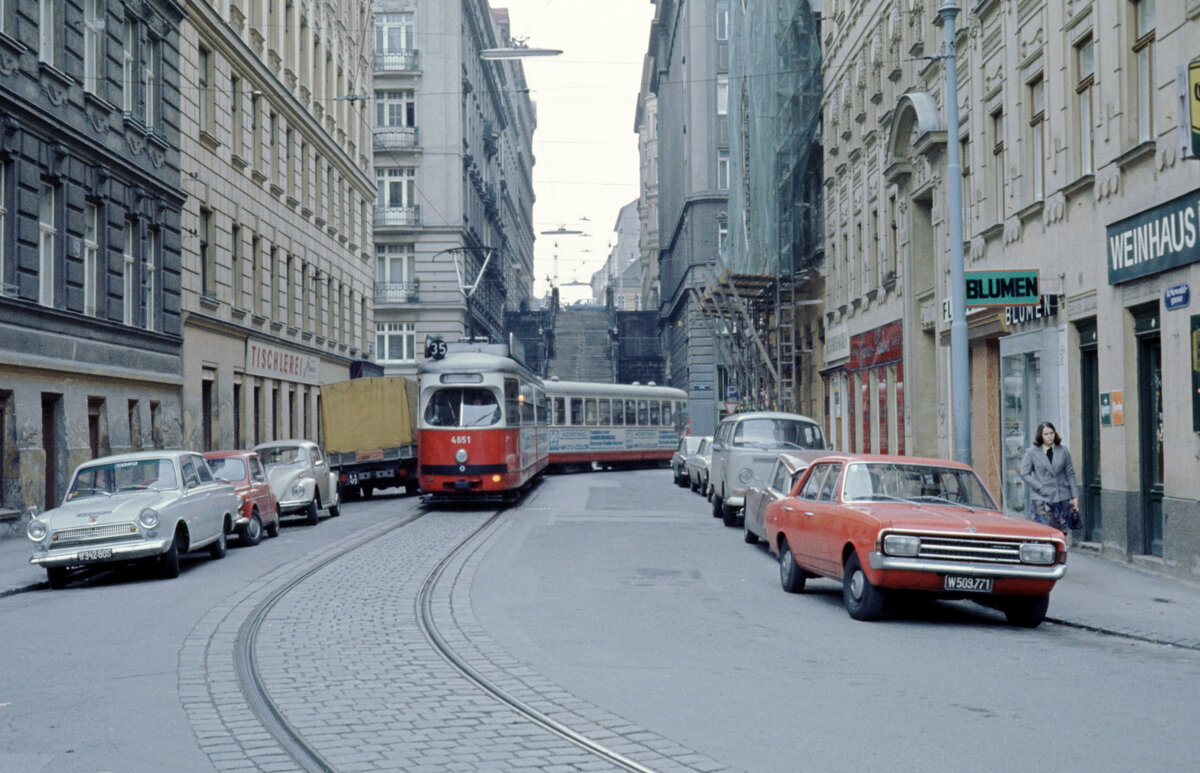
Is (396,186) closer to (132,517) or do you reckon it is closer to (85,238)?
(85,238)

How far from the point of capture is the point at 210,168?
32.4m

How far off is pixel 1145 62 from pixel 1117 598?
675 cm

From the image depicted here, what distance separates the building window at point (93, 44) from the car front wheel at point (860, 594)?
1892cm

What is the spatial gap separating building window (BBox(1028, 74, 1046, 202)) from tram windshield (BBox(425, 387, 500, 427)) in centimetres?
1165

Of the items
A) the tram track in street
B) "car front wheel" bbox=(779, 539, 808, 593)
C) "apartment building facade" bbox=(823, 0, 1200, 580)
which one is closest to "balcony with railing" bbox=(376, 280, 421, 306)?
"apartment building facade" bbox=(823, 0, 1200, 580)

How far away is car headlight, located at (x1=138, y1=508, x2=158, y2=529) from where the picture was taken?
47.5 ft

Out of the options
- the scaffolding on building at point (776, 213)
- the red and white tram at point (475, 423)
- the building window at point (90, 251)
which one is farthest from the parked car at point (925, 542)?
the scaffolding on building at point (776, 213)

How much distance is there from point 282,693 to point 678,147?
6909cm

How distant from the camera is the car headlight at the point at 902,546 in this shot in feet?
34.5

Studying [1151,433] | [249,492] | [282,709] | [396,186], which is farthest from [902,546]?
[396,186]

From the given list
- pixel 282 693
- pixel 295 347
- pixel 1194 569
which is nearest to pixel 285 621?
pixel 282 693

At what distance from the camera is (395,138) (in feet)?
218

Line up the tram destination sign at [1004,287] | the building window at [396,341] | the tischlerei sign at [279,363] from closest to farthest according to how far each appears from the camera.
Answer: the tram destination sign at [1004,287], the tischlerei sign at [279,363], the building window at [396,341]

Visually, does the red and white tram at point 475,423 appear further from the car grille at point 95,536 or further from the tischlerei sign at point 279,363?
the car grille at point 95,536
